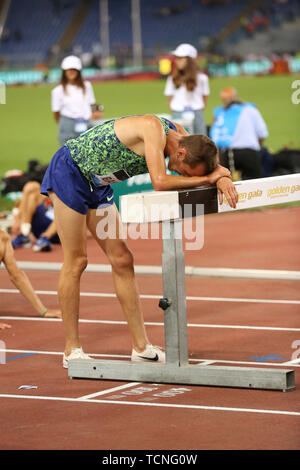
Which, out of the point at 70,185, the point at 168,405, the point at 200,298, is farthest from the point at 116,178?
the point at 200,298

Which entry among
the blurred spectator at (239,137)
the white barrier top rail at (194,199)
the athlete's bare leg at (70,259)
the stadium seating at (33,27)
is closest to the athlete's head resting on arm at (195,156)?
the white barrier top rail at (194,199)

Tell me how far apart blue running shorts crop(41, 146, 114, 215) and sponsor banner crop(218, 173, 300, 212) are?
85cm

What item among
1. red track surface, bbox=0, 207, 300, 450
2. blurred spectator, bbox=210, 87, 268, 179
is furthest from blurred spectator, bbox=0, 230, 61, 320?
blurred spectator, bbox=210, 87, 268, 179

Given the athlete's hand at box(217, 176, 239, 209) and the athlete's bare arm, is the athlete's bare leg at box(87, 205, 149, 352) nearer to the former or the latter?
the athlete's bare arm

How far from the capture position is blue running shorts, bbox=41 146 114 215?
5.86 meters

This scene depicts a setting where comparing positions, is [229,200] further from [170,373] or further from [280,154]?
[280,154]

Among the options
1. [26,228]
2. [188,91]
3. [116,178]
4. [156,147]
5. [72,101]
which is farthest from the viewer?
[188,91]

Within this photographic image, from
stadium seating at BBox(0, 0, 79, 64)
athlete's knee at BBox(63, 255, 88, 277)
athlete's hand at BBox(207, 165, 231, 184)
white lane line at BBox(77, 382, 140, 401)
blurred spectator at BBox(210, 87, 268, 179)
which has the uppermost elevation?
stadium seating at BBox(0, 0, 79, 64)

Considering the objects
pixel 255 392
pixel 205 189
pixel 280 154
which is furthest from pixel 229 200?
pixel 280 154

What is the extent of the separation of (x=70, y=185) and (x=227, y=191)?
3.27 feet

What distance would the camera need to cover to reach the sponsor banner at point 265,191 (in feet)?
18.4

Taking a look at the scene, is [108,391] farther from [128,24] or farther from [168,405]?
[128,24]

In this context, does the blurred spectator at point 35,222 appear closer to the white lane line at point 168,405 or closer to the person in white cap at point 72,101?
the person in white cap at point 72,101

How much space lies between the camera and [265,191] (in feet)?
19.0
